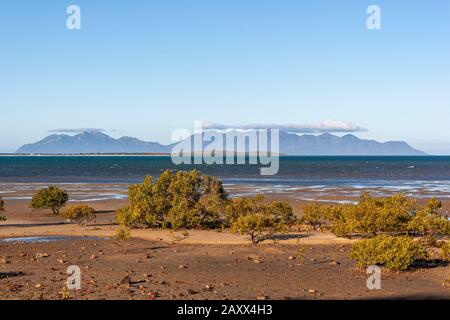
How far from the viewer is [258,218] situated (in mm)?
28234

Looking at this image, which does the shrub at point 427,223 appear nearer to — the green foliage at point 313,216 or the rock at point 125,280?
the green foliage at point 313,216

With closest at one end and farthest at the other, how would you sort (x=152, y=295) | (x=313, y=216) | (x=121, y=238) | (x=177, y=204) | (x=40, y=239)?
(x=152, y=295) → (x=121, y=238) → (x=40, y=239) → (x=313, y=216) → (x=177, y=204)

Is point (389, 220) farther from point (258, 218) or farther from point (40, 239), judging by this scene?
point (40, 239)

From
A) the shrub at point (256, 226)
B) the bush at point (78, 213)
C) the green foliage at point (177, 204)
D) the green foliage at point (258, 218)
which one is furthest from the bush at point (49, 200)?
the shrub at point (256, 226)

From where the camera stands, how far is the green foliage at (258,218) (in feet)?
92.7

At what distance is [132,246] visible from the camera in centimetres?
2769

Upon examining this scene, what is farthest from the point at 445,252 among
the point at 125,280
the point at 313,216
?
the point at 125,280

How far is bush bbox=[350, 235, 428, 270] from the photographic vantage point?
20812 mm

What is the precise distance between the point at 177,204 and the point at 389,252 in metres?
15.9

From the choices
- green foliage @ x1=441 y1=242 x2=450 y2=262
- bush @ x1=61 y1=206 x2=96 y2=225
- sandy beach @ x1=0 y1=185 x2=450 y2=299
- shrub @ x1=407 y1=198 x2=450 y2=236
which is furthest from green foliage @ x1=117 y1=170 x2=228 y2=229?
green foliage @ x1=441 y1=242 x2=450 y2=262

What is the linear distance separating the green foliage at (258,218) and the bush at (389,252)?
746 cm
